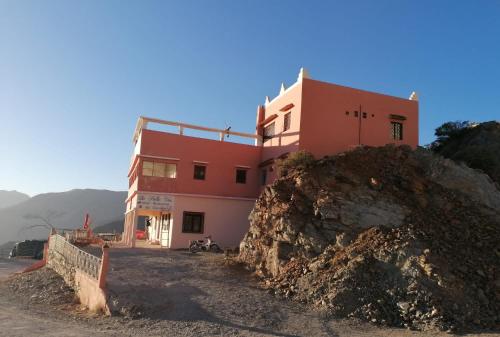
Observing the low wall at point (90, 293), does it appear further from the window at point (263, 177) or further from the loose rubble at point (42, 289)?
the window at point (263, 177)

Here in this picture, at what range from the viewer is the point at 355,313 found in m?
12.3

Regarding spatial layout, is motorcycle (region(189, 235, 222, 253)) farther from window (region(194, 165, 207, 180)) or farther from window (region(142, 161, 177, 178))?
window (region(142, 161, 177, 178))

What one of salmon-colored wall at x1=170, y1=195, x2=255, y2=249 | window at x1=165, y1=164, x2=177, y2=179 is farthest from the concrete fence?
window at x1=165, y1=164, x2=177, y2=179

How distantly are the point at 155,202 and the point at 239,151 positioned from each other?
227 inches

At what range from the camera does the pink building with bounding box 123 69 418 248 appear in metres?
22.1

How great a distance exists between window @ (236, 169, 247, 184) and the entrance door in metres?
4.44

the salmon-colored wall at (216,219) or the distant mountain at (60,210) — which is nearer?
the salmon-colored wall at (216,219)

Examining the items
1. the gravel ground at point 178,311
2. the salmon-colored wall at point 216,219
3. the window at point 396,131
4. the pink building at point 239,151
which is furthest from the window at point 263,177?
the gravel ground at point 178,311

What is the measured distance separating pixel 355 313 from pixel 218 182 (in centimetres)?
1324

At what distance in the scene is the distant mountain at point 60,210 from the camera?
130 metres

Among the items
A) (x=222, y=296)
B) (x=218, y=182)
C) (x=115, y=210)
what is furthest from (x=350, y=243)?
(x=115, y=210)

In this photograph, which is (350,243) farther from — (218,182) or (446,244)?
(218,182)

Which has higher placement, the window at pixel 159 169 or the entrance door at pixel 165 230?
the window at pixel 159 169

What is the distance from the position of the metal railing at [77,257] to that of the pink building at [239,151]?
12.6 feet
